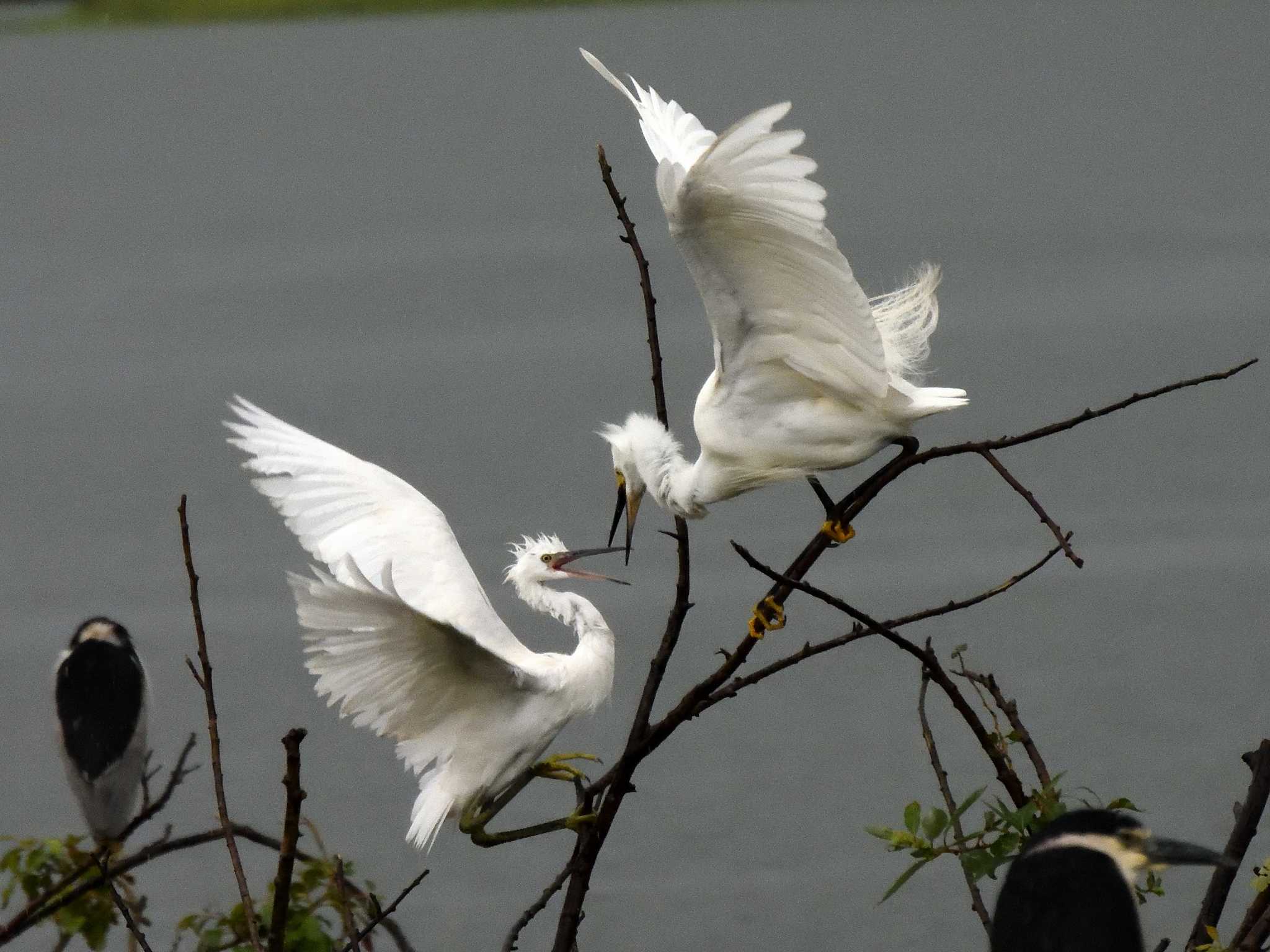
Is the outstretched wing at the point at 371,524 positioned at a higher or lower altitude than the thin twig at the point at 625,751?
higher

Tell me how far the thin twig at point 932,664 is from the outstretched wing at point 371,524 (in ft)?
2.17

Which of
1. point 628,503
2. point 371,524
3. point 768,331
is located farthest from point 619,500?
point 768,331

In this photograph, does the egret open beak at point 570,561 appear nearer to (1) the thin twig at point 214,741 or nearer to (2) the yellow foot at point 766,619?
(2) the yellow foot at point 766,619

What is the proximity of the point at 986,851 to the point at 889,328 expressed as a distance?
903 millimetres

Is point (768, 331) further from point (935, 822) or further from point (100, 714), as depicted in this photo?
point (100, 714)

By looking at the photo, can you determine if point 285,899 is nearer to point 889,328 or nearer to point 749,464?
point 749,464

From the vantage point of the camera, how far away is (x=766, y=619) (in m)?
1.86

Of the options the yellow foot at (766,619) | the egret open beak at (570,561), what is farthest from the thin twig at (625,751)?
the egret open beak at (570,561)

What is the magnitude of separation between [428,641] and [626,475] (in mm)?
490

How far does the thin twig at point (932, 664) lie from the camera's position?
1303 mm

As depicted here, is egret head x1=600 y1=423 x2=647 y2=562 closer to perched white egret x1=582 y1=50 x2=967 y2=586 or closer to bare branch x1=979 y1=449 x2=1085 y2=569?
perched white egret x1=582 y1=50 x2=967 y2=586

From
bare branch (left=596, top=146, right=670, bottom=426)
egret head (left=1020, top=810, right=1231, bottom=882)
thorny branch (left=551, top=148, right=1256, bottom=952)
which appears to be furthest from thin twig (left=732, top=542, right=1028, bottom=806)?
bare branch (left=596, top=146, right=670, bottom=426)

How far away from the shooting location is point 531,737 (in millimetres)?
2119

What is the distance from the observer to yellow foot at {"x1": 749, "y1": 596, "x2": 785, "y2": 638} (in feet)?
5.91
